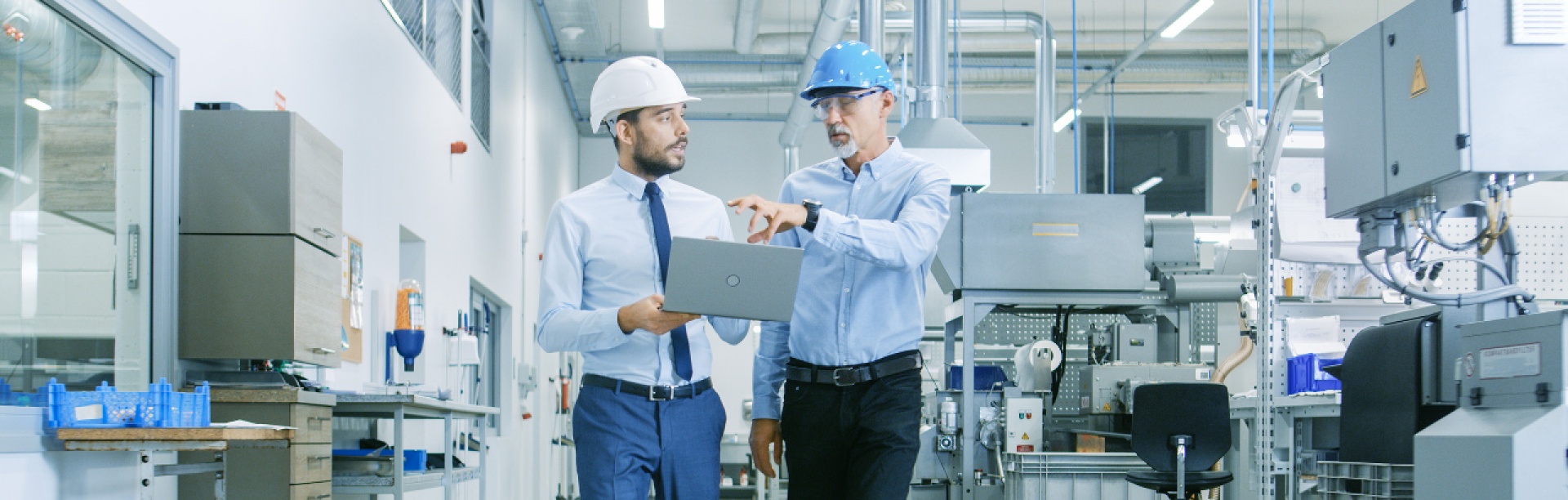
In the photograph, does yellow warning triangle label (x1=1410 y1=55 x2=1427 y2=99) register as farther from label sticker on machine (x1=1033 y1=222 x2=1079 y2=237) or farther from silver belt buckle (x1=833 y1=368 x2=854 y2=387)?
label sticker on machine (x1=1033 y1=222 x2=1079 y2=237)

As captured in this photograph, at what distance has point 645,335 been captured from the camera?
96.0 inches

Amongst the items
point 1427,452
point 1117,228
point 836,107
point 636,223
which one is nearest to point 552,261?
point 636,223

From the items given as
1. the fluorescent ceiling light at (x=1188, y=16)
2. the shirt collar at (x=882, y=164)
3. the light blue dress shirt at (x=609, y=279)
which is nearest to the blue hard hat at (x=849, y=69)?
the shirt collar at (x=882, y=164)

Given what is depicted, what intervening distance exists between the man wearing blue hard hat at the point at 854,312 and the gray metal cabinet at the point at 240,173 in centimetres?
144

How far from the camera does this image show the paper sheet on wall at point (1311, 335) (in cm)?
388

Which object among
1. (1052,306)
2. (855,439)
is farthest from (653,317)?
(1052,306)

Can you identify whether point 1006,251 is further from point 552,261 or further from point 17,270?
point 17,270

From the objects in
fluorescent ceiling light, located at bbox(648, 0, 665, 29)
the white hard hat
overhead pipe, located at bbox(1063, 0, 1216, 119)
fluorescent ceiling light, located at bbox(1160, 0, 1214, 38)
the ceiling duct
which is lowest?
the white hard hat

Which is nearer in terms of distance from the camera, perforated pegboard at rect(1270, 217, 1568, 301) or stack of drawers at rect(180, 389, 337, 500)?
stack of drawers at rect(180, 389, 337, 500)

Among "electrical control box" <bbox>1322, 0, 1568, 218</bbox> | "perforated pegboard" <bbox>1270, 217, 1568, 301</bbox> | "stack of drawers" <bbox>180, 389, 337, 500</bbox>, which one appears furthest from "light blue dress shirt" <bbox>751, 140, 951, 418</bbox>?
"perforated pegboard" <bbox>1270, 217, 1568, 301</bbox>

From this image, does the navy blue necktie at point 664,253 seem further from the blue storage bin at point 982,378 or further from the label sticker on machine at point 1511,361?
the blue storage bin at point 982,378

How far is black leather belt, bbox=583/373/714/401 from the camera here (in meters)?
2.39

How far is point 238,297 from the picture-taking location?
3.44m

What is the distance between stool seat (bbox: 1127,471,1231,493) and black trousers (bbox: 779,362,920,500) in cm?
238
